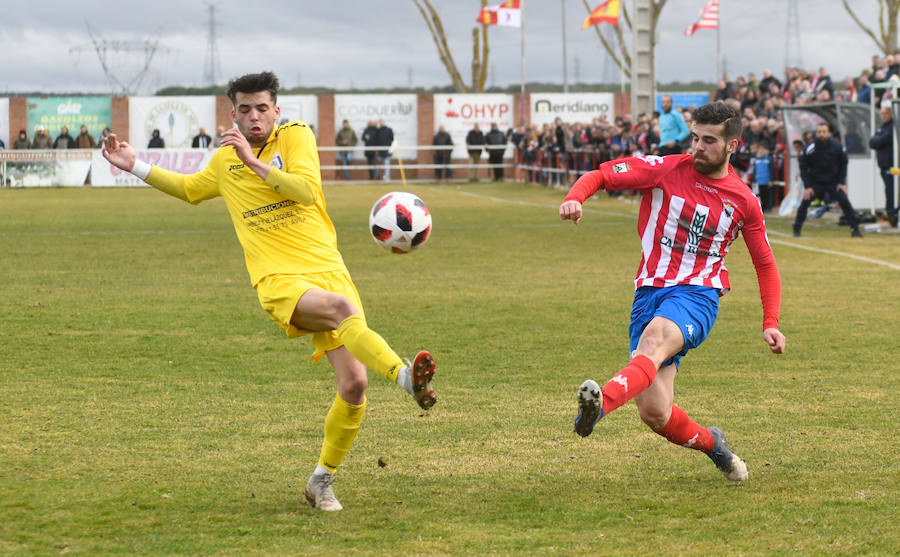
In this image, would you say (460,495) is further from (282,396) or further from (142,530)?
(282,396)

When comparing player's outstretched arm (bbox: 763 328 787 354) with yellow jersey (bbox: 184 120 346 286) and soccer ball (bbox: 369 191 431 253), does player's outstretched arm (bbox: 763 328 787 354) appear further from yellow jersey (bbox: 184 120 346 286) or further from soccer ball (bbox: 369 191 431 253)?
yellow jersey (bbox: 184 120 346 286)

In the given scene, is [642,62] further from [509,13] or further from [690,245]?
[690,245]

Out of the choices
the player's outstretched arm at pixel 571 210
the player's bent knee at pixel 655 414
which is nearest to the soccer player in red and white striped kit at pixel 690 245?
the player's bent knee at pixel 655 414

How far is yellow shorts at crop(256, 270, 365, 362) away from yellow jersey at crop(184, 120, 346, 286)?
0.04 m

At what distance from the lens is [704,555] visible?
16.0ft

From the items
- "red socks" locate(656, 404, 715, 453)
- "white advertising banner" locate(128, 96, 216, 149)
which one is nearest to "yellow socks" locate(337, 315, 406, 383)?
"red socks" locate(656, 404, 715, 453)

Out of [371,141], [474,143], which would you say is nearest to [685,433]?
[474,143]

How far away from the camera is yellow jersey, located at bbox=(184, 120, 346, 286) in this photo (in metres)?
5.75

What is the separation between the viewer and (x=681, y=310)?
5.87m

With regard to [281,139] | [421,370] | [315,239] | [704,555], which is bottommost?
[704,555]

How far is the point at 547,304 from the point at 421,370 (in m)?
8.34

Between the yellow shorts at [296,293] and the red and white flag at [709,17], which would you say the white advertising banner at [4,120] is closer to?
the red and white flag at [709,17]

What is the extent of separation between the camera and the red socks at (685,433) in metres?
6.01

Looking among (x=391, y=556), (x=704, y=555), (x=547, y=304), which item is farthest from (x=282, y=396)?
(x=547, y=304)
